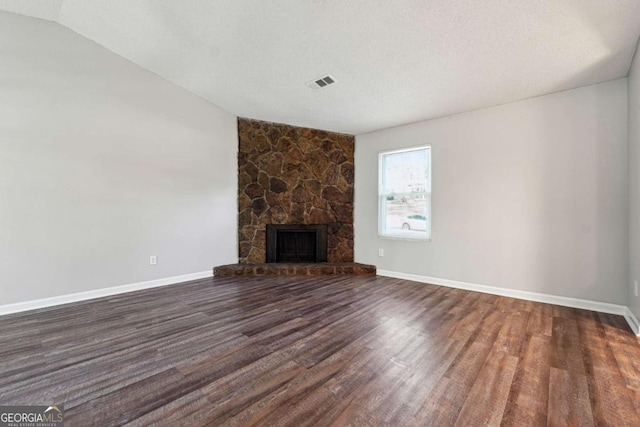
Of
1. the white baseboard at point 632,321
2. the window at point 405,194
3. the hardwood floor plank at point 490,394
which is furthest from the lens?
the window at point 405,194

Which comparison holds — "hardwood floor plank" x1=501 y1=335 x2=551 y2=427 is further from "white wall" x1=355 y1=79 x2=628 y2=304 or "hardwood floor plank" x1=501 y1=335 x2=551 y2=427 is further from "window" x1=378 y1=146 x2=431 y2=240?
"window" x1=378 y1=146 x2=431 y2=240

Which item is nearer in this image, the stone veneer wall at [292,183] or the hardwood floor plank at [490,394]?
the hardwood floor plank at [490,394]

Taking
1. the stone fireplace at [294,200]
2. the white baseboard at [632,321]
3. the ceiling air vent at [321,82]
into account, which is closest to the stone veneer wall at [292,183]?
the stone fireplace at [294,200]

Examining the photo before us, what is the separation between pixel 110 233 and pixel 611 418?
4.40 metres

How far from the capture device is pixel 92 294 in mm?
3027

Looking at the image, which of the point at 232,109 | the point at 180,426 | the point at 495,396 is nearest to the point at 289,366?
the point at 180,426

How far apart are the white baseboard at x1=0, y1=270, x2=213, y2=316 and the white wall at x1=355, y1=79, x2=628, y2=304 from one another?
3267 mm

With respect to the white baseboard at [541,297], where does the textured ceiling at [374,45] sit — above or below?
above

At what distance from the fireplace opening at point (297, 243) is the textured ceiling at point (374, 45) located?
2065 mm

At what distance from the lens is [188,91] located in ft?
12.6

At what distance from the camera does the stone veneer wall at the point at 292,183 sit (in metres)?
4.43

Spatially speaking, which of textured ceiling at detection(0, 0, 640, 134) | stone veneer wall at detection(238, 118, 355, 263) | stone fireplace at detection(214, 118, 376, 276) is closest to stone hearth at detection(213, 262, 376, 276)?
stone fireplace at detection(214, 118, 376, 276)

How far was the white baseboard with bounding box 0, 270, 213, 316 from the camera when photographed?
8.54 feet

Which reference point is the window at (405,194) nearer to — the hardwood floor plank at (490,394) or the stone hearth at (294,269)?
the stone hearth at (294,269)
